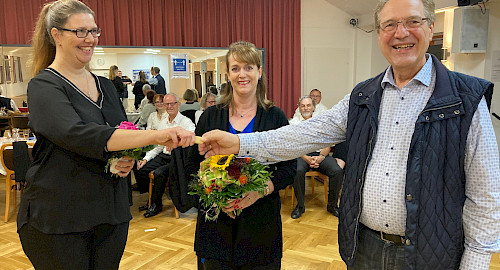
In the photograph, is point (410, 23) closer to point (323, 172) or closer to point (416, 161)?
point (416, 161)

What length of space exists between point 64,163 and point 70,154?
44 mm

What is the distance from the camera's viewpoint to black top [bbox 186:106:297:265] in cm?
190

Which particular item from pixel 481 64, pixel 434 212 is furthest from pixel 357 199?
pixel 481 64

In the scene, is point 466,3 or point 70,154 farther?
point 466,3

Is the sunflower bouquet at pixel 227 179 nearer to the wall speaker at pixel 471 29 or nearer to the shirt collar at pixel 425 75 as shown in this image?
the shirt collar at pixel 425 75

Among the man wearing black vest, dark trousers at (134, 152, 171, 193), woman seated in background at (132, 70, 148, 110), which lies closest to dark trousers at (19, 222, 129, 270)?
the man wearing black vest

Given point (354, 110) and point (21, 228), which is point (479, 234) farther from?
point (21, 228)

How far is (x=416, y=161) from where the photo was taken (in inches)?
51.5

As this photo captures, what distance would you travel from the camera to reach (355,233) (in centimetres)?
150

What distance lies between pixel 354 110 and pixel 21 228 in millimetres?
1487

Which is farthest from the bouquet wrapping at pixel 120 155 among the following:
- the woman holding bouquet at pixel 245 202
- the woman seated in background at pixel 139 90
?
the woman seated in background at pixel 139 90

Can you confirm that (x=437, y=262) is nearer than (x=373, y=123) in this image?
Yes

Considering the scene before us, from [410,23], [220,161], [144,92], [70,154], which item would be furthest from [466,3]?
[70,154]

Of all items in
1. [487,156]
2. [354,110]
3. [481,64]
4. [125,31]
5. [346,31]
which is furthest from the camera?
[346,31]
